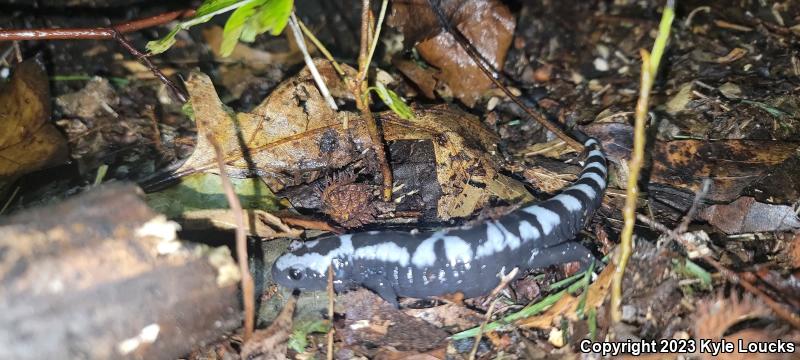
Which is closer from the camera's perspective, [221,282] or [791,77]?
[221,282]

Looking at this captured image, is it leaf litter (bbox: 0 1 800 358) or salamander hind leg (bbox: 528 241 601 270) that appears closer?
leaf litter (bbox: 0 1 800 358)

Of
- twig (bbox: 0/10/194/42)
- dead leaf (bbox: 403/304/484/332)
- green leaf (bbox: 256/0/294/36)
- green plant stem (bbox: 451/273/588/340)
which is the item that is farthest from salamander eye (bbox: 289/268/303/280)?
twig (bbox: 0/10/194/42)

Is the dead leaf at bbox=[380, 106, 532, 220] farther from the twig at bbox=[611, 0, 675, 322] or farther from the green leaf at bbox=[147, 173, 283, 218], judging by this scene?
the twig at bbox=[611, 0, 675, 322]

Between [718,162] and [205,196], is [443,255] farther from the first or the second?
[718,162]

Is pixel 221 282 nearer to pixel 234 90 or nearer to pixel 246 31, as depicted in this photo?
pixel 246 31

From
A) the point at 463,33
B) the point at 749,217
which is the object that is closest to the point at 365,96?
the point at 463,33

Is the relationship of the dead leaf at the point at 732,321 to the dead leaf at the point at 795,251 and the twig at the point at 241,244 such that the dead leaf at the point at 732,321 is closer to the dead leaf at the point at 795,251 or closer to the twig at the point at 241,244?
the dead leaf at the point at 795,251

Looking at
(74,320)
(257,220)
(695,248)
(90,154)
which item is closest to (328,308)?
(257,220)
